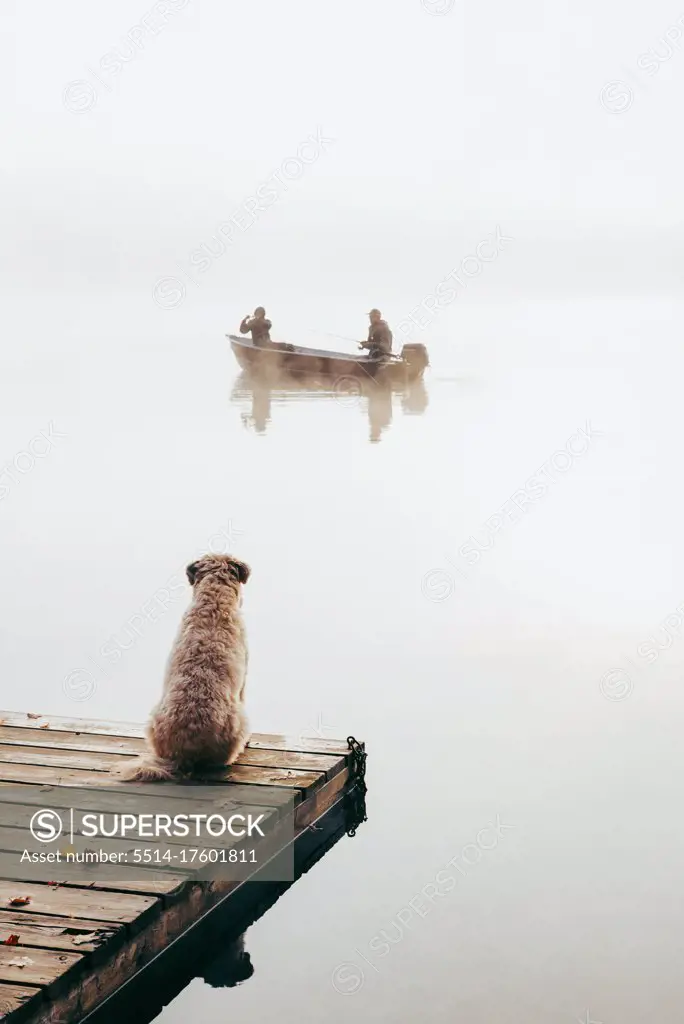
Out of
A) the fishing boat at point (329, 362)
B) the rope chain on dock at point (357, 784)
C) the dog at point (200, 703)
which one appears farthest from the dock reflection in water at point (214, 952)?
the fishing boat at point (329, 362)

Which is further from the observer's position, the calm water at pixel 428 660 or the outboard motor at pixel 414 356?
the outboard motor at pixel 414 356

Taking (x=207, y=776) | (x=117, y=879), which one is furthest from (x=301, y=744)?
(x=117, y=879)

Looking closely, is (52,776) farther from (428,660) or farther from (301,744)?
(428,660)

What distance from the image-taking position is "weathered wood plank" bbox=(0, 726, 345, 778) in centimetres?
639

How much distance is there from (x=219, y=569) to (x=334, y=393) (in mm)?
26416

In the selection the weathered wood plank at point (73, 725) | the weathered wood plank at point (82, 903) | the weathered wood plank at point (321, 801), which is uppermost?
the weathered wood plank at point (73, 725)

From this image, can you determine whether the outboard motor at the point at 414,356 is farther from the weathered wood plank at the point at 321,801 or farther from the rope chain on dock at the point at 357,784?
the weathered wood plank at the point at 321,801

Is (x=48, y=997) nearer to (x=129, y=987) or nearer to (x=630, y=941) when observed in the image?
(x=129, y=987)

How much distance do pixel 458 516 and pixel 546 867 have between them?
33.4 ft

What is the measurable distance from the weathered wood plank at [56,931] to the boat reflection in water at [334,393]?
79.7ft

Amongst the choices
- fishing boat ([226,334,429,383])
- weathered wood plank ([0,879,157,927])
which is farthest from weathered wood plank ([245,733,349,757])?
fishing boat ([226,334,429,383])

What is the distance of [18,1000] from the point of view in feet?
13.4

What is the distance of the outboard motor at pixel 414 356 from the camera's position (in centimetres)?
3186

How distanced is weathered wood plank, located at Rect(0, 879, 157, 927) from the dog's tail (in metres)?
1.13
